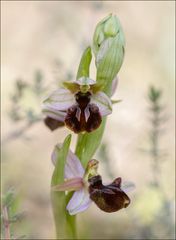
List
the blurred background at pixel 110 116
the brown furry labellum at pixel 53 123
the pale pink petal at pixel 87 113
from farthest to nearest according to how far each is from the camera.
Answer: the blurred background at pixel 110 116 → the brown furry labellum at pixel 53 123 → the pale pink petal at pixel 87 113

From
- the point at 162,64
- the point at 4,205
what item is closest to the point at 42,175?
the point at 162,64

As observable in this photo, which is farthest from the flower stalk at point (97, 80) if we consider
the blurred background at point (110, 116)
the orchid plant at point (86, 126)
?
the blurred background at point (110, 116)

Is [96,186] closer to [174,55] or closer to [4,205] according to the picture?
[4,205]

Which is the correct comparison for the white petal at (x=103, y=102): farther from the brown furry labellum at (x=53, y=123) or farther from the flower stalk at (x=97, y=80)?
the brown furry labellum at (x=53, y=123)

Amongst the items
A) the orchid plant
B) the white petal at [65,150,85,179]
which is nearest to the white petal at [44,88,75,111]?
the orchid plant

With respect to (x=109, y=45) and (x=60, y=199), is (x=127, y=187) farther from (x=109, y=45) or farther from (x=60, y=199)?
(x=109, y=45)

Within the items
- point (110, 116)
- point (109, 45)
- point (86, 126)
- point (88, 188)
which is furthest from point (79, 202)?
point (110, 116)
